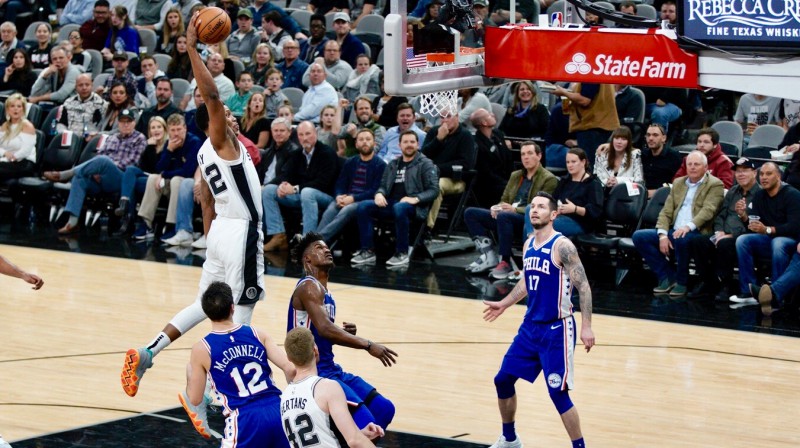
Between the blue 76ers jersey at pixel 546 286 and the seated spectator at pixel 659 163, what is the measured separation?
18.5 ft

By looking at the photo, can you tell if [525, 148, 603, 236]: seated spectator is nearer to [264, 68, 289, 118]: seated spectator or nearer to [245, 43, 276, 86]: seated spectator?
[264, 68, 289, 118]: seated spectator

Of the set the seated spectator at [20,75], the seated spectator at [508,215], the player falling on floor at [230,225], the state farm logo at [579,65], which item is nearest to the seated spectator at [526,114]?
the seated spectator at [508,215]

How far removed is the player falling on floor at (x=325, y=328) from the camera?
7.27 meters

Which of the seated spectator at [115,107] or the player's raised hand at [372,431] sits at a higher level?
the seated spectator at [115,107]

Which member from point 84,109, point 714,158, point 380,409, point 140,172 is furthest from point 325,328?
point 84,109

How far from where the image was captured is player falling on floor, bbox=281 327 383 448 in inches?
243

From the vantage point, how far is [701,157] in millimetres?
12578

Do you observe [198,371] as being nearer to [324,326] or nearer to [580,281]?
[324,326]

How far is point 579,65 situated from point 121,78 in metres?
9.78

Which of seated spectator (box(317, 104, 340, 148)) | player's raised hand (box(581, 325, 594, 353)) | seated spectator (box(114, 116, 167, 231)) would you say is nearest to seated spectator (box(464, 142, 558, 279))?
seated spectator (box(317, 104, 340, 148))

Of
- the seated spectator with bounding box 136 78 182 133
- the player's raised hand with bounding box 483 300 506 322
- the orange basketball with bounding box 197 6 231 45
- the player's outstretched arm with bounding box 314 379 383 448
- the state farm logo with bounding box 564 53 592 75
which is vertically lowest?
the player's raised hand with bounding box 483 300 506 322

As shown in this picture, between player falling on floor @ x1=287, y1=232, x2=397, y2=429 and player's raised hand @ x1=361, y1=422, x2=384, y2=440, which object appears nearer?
player's raised hand @ x1=361, y1=422, x2=384, y2=440

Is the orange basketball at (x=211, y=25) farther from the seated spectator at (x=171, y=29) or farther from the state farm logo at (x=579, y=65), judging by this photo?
the seated spectator at (x=171, y=29)

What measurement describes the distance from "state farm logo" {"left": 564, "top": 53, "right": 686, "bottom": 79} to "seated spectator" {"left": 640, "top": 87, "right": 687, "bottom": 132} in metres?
5.70
